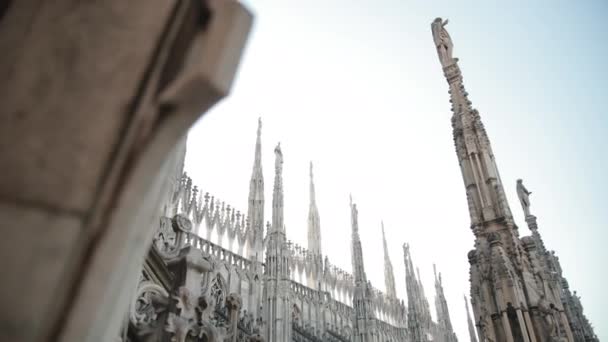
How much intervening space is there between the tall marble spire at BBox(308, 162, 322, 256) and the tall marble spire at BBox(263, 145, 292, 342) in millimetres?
8654

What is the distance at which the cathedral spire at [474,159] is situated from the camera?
5684mm

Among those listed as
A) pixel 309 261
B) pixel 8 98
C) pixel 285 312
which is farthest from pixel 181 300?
pixel 309 261

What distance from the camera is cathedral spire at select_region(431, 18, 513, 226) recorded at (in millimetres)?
5684

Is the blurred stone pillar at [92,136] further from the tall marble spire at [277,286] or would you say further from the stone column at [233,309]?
the tall marble spire at [277,286]

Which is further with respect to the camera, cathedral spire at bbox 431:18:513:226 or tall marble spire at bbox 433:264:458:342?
tall marble spire at bbox 433:264:458:342

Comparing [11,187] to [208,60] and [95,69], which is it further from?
[208,60]

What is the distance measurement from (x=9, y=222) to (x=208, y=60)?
35 centimetres

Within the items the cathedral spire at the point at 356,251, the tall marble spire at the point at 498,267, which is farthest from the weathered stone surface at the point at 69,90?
the cathedral spire at the point at 356,251

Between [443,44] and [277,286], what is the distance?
12191 millimetres

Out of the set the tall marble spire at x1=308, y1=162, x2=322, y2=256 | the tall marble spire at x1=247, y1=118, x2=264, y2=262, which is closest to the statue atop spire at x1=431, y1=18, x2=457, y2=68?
the tall marble spire at x1=247, y1=118, x2=264, y2=262

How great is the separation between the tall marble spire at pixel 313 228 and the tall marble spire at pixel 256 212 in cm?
635

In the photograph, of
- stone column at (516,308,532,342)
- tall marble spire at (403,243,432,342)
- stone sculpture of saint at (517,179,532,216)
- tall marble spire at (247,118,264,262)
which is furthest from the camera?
tall marble spire at (403,243,432,342)

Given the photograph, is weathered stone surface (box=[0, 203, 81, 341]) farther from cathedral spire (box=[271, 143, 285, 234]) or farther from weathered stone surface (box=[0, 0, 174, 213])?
cathedral spire (box=[271, 143, 285, 234])

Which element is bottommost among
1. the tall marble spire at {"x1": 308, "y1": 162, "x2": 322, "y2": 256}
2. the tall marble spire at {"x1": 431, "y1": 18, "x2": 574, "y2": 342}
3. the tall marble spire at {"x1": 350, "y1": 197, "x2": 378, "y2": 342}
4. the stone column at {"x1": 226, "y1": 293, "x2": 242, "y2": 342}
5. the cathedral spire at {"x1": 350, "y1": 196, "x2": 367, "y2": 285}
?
the stone column at {"x1": 226, "y1": 293, "x2": 242, "y2": 342}
